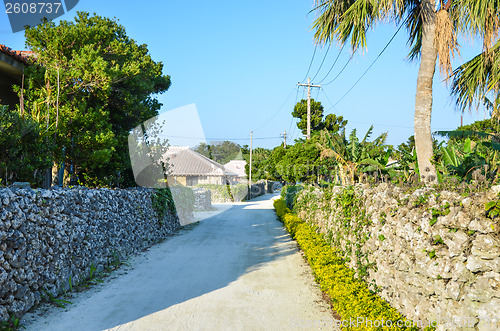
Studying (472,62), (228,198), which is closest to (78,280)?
(472,62)

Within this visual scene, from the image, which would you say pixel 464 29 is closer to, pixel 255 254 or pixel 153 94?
pixel 255 254

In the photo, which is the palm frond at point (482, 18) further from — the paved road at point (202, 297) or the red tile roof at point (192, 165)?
the red tile roof at point (192, 165)

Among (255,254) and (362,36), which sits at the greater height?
(362,36)

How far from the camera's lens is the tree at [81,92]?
10.2m

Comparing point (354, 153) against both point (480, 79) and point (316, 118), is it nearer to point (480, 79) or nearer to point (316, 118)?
point (480, 79)

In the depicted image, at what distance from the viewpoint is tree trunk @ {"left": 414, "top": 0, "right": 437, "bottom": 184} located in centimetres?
761

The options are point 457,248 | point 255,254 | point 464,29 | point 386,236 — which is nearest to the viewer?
point 457,248

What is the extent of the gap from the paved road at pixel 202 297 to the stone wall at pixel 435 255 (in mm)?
1400

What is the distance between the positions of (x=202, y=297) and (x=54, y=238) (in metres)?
2.93

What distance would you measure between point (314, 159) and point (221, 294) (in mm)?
22190

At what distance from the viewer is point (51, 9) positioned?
10266 millimetres

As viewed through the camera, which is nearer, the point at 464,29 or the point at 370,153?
the point at 464,29

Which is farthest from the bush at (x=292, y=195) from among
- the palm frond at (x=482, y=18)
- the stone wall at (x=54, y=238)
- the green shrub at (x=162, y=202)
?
the palm frond at (x=482, y=18)
